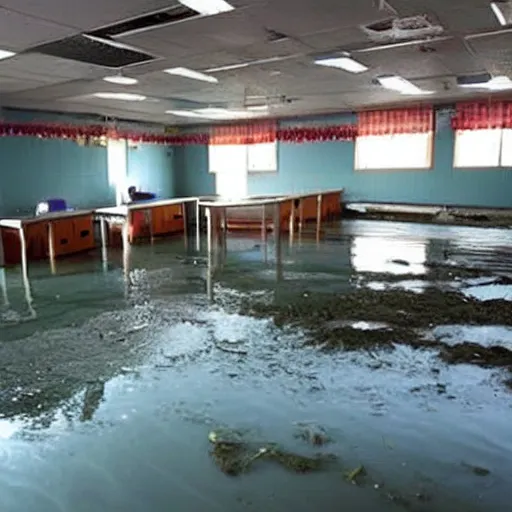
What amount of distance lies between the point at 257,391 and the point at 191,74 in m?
4.83

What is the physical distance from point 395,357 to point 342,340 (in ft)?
1.42

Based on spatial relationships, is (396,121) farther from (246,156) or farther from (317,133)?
(246,156)

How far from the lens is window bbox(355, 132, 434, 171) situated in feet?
35.3

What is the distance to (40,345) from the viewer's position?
3812mm

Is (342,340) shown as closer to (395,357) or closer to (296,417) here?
(395,357)

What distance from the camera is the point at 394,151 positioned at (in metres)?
11.1

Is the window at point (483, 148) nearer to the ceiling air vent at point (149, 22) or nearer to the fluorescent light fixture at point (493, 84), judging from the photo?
the fluorescent light fixture at point (493, 84)

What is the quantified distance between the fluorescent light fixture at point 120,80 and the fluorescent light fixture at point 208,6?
3.05 m

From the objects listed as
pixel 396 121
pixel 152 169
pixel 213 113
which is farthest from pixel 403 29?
pixel 152 169

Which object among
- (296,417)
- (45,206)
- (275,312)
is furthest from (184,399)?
(45,206)

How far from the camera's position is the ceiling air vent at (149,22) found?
4.06 m

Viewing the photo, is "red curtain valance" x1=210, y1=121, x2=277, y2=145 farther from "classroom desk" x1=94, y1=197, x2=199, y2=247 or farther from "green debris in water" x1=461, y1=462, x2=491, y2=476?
"green debris in water" x1=461, y1=462, x2=491, y2=476

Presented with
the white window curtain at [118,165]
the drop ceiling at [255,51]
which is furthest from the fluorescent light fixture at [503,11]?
the white window curtain at [118,165]

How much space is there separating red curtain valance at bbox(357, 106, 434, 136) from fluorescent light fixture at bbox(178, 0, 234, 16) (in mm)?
7322
